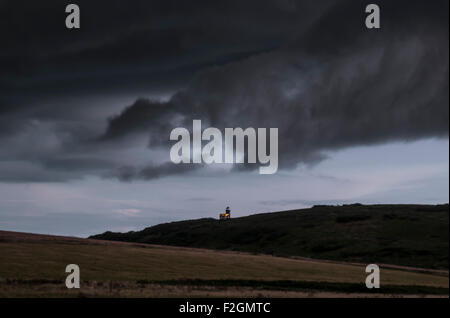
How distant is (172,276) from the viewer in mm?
69125

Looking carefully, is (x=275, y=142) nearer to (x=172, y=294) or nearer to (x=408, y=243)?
(x=172, y=294)

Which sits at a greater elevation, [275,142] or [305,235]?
[275,142]

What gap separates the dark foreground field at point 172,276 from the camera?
51219 millimetres

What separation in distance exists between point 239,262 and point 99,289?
4322cm

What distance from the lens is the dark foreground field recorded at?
2016 inches

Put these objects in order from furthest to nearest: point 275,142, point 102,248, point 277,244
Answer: point 277,244, point 102,248, point 275,142

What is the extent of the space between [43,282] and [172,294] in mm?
14106
